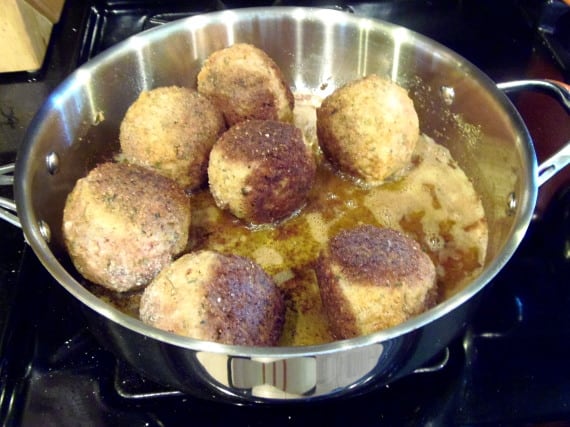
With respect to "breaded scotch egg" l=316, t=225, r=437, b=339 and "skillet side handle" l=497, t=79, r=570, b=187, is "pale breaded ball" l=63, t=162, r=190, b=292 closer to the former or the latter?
"breaded scotch egg" l=316, t=225, r=437, b=339

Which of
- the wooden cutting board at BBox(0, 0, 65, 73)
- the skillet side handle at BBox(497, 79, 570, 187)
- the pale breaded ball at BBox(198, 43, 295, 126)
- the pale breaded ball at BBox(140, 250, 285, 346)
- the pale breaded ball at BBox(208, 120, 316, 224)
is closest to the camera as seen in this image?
the pale breaded ball at BBox(140, 250, 285, 346)

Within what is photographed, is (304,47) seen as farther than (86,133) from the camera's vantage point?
Yes

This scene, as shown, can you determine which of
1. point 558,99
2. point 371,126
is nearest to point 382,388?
point 371,126

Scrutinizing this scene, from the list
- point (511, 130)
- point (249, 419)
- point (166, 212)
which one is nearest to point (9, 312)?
point (166, 212)

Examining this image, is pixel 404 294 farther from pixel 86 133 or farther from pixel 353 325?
pixel 86 133

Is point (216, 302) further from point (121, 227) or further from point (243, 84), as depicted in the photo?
point (243, 84)

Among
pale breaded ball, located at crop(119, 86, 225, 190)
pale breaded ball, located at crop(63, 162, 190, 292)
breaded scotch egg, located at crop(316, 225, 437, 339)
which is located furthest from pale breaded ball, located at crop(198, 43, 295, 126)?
breaded scotch egg, located at crop(316, 225, 437, 339)

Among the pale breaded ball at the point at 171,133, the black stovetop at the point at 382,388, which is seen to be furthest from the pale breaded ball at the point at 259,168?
the black stovetop at the point at 382,388
